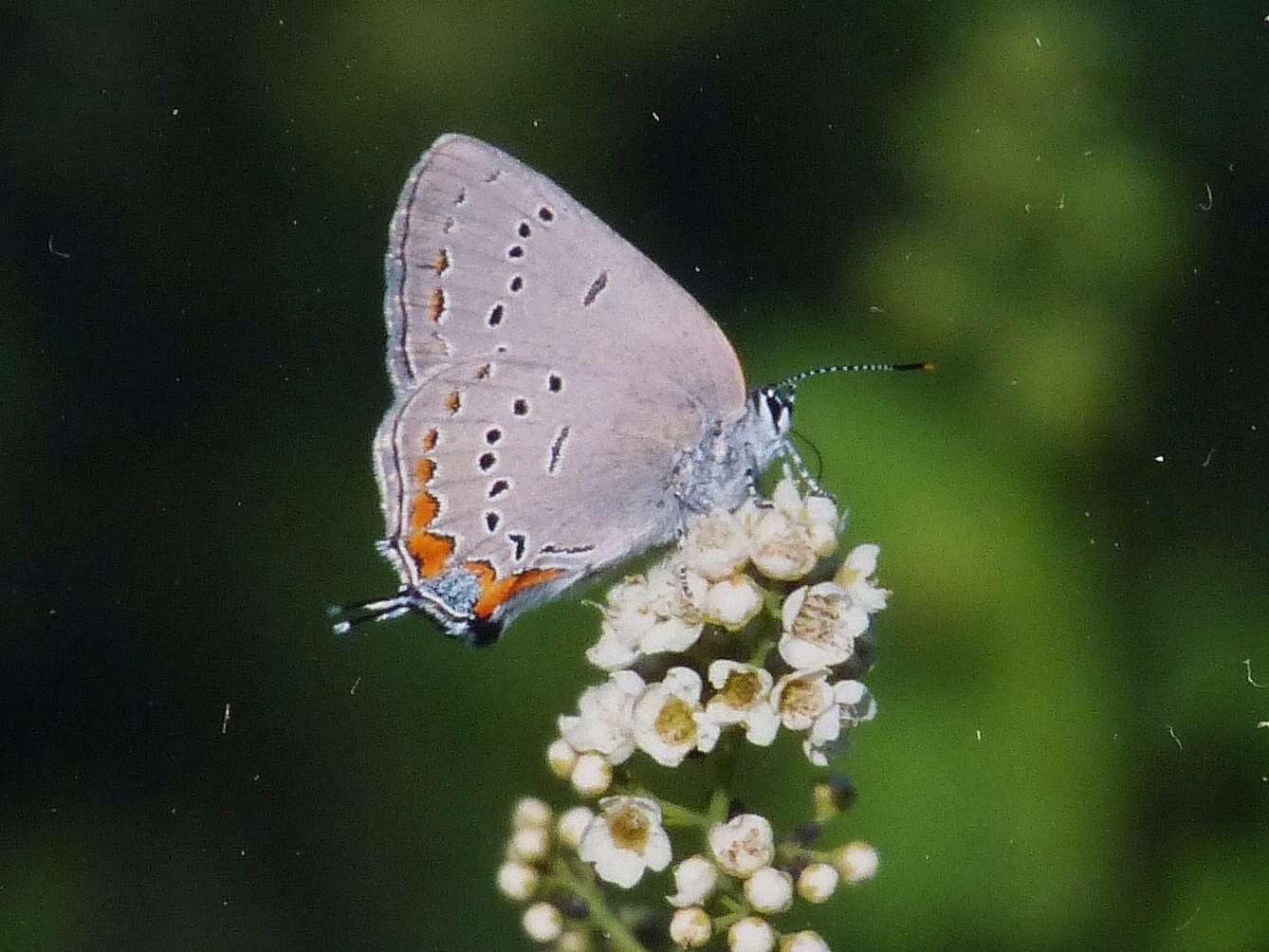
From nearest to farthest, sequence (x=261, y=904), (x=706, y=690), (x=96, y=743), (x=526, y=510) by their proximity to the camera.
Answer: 1. (x=706, y=690)
2. (x=526, y=510)
3. (x=261, y=904)
4. (x=96, y=743)

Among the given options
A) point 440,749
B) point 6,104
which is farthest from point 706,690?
point 6,104

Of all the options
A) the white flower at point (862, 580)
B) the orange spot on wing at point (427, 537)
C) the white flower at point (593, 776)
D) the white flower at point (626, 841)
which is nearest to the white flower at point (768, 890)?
the white flower at point (626, 841)

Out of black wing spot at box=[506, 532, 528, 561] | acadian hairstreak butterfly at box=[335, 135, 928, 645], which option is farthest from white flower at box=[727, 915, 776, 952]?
black wing spot at box=[506, 532, 528, 561]

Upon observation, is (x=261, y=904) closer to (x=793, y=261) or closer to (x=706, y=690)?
(x=706, y=690)

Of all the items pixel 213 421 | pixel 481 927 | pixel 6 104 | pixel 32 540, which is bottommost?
pixel 481 927

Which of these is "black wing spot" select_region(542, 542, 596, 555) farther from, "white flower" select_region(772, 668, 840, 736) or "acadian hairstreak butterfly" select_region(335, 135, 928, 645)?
"white flower" select_region(772, 668, 840, 736)

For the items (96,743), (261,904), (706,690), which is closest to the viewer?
(706,690)

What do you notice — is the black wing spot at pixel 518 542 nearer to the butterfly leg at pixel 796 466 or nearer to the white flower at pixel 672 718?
the butterfly leg at pixel 796 466
